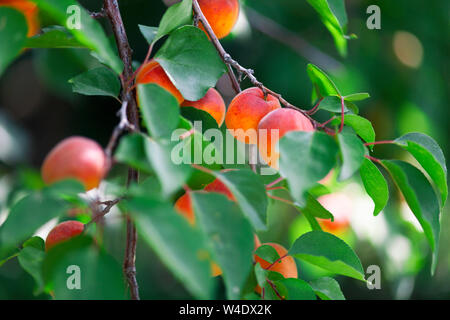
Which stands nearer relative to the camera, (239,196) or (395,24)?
(239,196)

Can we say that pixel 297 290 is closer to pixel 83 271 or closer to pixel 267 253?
pixel 267 253

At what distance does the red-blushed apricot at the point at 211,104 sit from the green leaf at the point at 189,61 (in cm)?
4

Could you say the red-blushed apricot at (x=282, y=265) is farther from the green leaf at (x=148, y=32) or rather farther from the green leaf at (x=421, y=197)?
the green leaf at (x=148, y=32)

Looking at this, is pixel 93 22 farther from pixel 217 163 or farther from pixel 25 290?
pixel 25 290

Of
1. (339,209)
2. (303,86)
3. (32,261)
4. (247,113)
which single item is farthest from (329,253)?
(303,86)

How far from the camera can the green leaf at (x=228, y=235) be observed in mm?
357

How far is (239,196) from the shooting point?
1.32ft

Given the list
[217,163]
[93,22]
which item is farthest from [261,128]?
[93,22]

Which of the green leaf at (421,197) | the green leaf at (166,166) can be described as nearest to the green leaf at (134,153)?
the green leaf at (166,166)

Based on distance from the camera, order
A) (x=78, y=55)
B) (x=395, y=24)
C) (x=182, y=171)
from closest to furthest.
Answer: (x=182, y=171)
(x=78, y=55)
(x=395, y=24)

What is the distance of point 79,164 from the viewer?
0.38 meters

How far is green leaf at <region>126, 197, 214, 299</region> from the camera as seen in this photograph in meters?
0.31

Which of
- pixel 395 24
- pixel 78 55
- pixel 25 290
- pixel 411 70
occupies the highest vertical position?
pixel 395 24
